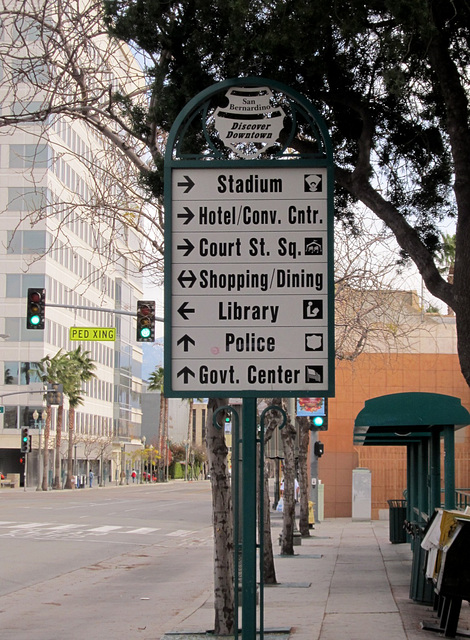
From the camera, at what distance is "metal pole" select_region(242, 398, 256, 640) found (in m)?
5.63

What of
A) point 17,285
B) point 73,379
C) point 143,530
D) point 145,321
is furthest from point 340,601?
point 17,285

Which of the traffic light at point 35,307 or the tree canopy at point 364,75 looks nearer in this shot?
the tree canopy at point 364,75

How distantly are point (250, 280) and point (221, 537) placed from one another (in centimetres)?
449

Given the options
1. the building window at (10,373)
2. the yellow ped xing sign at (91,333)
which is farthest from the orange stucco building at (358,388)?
the building window at (10,373)

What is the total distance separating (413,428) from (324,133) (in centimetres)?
858

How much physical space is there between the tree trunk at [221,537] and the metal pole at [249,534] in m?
3.62

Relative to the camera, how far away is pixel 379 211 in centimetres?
978

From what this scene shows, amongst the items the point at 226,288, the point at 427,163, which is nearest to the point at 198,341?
the point at 226,288

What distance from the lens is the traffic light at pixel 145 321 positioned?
24.1 meters

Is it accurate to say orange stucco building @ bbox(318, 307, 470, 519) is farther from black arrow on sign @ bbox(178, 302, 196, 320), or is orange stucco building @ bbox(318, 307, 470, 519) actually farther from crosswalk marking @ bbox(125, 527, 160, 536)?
black arrow on sign @ bbox(178, 302, 196, 320)

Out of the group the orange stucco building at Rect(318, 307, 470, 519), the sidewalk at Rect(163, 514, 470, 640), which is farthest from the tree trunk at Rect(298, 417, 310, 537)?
the orange stucco building at Rect(318, 307, 470, 519)

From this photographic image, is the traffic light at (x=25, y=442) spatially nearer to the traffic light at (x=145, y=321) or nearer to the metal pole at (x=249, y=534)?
the traffic light at (x=145, y=321)

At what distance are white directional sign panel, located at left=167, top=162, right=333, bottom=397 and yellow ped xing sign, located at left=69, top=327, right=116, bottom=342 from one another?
21.3 meters

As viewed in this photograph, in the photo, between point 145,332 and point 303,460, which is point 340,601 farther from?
point 303,460
